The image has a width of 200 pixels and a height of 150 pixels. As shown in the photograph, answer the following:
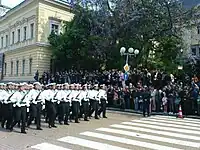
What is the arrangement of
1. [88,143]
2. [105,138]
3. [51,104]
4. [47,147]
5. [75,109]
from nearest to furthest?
1. [47,147]
2. [88,143]
3. [105,138]
4. [51,104]
5. [75,109]

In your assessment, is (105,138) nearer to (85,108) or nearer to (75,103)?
(75,103)

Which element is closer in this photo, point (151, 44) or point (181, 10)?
point (181, 10)

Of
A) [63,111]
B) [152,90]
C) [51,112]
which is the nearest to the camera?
[51,112]

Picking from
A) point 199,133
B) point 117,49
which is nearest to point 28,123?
point 199,133

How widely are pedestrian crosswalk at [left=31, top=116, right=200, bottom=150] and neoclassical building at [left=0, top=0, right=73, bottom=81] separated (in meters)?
28.5

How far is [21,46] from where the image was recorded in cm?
4366

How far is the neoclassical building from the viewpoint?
39.5 meters

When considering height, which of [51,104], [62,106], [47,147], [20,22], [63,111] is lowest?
[47,147]

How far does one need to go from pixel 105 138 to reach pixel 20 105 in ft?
11.5

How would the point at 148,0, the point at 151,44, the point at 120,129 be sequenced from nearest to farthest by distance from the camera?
the point at 120,129 → the point at 148,0 → the point at 151,44

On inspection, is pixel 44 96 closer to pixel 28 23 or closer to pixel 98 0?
pixel 98 0

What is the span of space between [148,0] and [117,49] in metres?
5.10

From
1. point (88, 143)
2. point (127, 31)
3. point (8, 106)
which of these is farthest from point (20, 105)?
point (127, 31)

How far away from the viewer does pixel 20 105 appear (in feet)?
38.0
